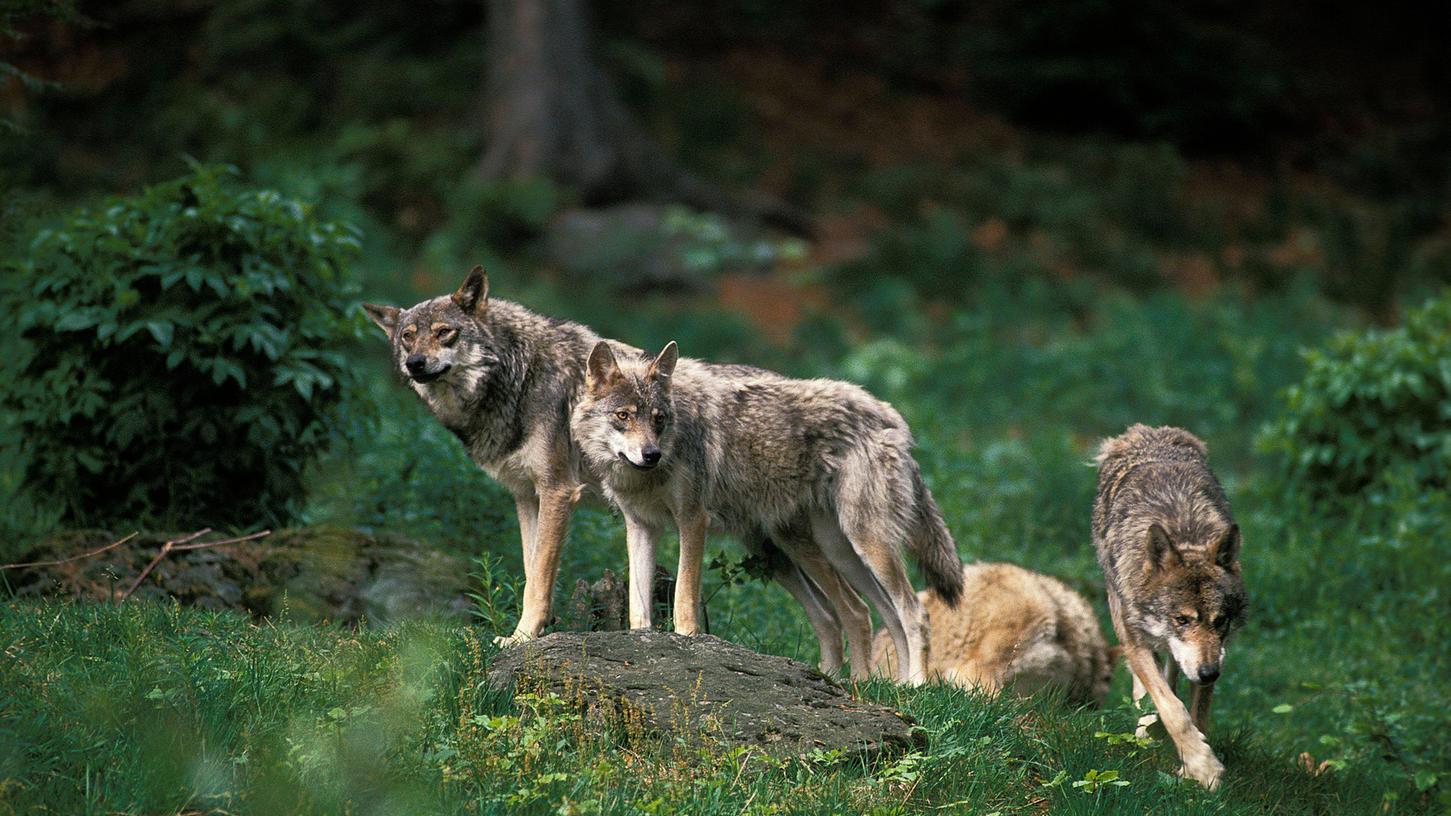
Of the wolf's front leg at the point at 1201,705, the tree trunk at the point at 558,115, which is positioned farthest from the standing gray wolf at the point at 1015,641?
the tree trunk at the point at 558,115

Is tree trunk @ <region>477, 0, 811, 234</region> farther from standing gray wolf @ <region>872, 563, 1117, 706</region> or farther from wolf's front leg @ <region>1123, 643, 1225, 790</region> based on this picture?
wolf's front leg @ <region>1123, 643, 1225, 790</region>

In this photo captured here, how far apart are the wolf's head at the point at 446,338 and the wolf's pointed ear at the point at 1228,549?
4040mm

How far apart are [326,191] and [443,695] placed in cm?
1441

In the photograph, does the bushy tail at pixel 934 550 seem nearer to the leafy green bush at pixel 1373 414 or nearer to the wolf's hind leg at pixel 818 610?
the wolf's hind leg at pixel 818 610

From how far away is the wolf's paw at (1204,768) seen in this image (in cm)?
723

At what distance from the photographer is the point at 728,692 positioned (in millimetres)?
6332

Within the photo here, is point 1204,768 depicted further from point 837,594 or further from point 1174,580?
point 837,594

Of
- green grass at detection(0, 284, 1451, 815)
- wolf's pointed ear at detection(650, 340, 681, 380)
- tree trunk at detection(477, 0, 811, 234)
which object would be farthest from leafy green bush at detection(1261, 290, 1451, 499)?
tree trunk at detection(477, 0, 811, 234)

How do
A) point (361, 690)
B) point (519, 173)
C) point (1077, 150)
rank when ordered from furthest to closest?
point (1077, 150) < point (519, 173) < point (361, 690)

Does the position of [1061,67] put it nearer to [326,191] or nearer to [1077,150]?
[1077,150]

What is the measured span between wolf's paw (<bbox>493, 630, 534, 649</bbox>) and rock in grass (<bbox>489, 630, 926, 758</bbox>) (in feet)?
0.58

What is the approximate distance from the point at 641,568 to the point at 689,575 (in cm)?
36

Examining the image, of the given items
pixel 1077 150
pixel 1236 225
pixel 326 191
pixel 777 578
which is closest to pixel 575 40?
pixel 326 191

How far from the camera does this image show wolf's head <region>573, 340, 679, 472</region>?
7301mm
